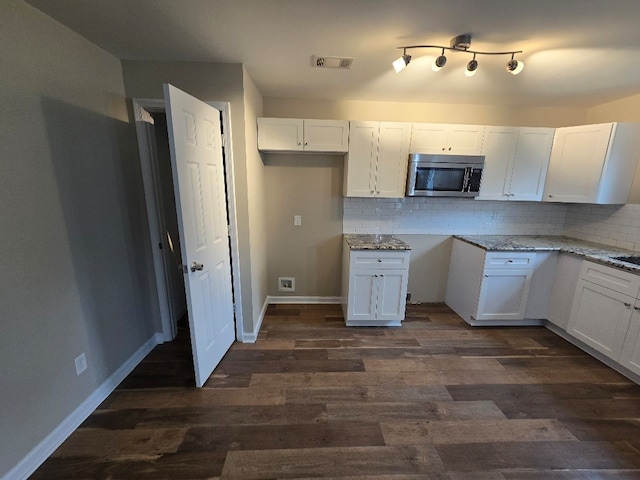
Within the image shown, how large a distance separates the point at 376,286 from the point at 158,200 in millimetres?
2249

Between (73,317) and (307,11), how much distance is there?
2274 mm

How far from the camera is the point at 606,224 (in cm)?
277

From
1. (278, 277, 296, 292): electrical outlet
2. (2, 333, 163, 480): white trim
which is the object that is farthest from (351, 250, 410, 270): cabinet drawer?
(2, 333, 163, 480): white trim

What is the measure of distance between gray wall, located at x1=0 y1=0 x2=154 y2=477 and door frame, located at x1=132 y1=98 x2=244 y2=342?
11 centimetres

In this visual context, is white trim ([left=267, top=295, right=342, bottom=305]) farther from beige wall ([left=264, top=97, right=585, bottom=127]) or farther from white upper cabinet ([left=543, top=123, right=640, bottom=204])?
white upper cabinet ([left=543, top=123, right=640, bottom=204])

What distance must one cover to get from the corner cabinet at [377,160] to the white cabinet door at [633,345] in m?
2.09

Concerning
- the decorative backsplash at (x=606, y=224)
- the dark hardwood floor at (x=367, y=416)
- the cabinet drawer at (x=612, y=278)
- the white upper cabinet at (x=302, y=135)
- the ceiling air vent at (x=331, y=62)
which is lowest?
the dark hardwood floor at (x=367, y=416)

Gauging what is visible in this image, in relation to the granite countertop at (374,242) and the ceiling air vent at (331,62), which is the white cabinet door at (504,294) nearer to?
the granite countertop at (374,242)

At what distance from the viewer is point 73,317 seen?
1.60 meters

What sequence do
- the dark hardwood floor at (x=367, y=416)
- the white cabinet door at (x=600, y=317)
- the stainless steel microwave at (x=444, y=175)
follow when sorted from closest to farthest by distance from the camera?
the dark hardwood floor at (x=367, y=416) < the white cabinet door at (x=600, y=317) < the stainless steel microwave at (x=444, y=175)

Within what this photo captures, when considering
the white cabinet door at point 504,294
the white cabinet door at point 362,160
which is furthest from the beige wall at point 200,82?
the white cabinet door at point 504,294

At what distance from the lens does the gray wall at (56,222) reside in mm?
1267

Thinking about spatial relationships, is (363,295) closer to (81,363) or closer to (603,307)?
(603,307)

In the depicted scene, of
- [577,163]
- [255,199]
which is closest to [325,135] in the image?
[255,199]
